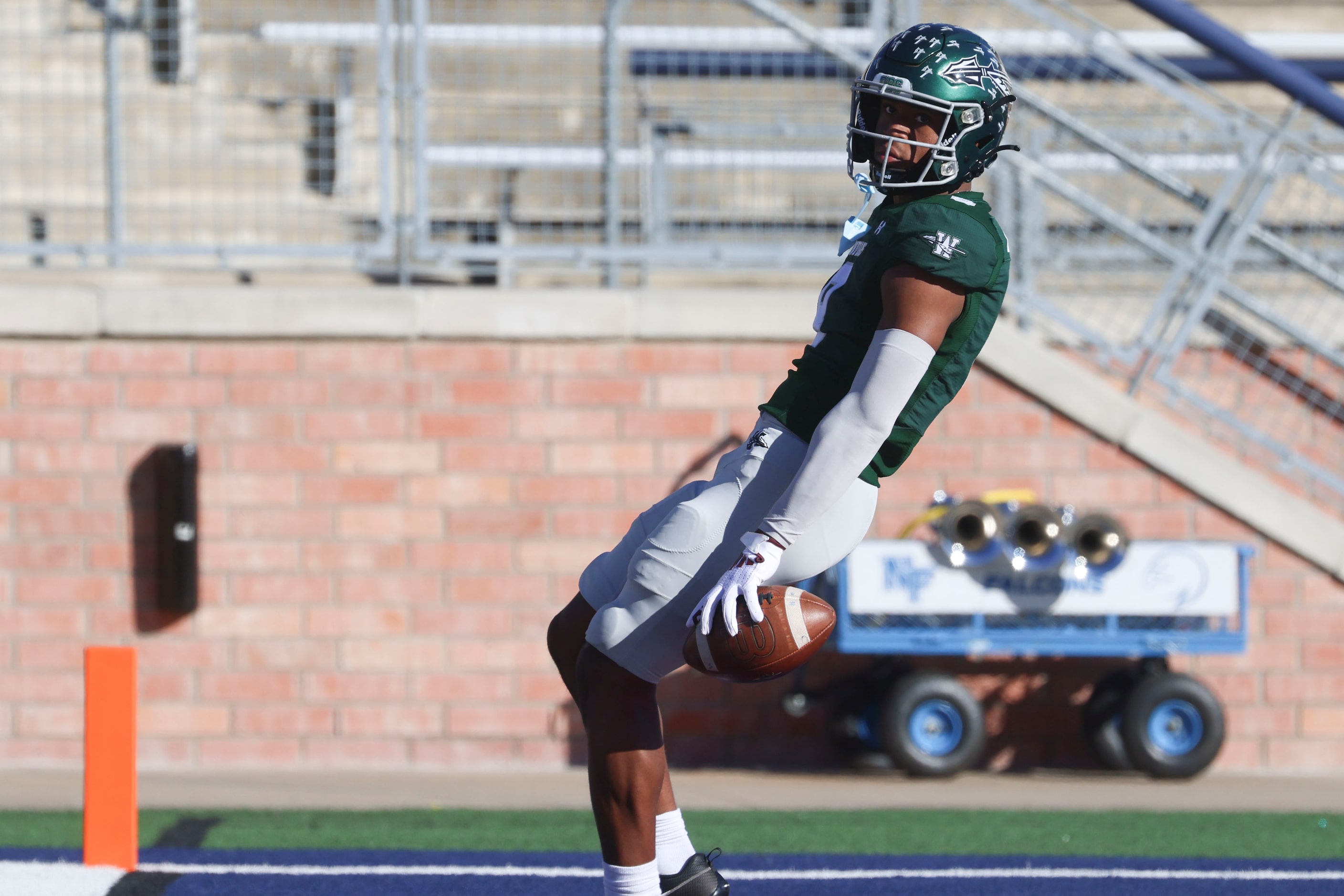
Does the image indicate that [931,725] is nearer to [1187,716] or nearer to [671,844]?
[1187,716]

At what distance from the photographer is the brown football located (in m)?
2.82

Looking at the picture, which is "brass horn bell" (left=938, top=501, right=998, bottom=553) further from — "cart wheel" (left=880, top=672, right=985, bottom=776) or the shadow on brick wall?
the shadow on brick wall

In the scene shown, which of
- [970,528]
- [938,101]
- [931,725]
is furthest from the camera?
[931,725]

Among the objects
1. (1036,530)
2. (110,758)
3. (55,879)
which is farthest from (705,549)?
(1036,530)

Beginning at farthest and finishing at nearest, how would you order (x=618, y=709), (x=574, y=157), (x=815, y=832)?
(x=574, y=157), (x=815, y=832), (x=618, y=709)

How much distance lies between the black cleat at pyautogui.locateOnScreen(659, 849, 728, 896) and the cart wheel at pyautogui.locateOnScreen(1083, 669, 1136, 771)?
12.1 feet

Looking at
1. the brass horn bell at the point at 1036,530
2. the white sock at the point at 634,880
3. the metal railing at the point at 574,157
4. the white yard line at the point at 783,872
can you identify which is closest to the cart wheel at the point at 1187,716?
the brass horn bell at the point at 1036,530

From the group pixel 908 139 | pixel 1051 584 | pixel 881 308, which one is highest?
pixel 908 139

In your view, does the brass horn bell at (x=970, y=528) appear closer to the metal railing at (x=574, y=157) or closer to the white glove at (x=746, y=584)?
the metal railing at (x=574, y=157)

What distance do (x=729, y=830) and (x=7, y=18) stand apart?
17.0ft

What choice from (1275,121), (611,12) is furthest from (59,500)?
(1275,121)

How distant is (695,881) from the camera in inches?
126

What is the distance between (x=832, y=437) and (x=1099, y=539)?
3.86 m

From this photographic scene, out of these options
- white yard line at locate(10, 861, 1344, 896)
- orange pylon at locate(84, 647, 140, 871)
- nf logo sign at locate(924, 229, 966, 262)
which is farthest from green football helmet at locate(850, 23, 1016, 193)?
orange pylon at locate(84, 647, 140, 871)
